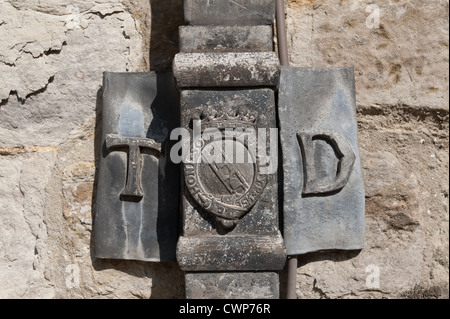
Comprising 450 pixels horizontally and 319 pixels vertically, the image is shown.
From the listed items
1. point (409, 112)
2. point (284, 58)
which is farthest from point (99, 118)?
point (409, 112)

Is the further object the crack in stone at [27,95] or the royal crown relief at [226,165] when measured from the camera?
the crack in stone at [27,95]

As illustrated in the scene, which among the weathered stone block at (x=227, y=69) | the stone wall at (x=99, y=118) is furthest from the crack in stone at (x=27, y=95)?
the weathered stone block at (x=227, y=69)

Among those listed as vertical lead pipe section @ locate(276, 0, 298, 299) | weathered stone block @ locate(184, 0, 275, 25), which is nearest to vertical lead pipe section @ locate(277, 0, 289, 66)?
vertical lead pipe section @ locate(276, 0, 298, 299)

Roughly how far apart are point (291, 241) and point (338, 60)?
49 centimetres

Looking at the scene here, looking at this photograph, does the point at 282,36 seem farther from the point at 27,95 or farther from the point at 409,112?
the point at 27,95

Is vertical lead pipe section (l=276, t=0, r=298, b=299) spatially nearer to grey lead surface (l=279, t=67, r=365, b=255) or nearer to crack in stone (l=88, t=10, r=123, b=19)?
grey lead surface (l=279, t=67, r=365, b=255)

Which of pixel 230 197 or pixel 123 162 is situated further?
pixel 123 162

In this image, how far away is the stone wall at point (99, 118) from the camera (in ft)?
4.70

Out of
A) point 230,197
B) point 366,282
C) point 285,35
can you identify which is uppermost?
point 285,35

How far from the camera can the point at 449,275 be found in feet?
4.86

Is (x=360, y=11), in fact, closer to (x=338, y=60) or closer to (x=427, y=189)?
(x=338, y=60)

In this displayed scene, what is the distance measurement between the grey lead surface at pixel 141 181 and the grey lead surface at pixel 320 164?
0.93 feet

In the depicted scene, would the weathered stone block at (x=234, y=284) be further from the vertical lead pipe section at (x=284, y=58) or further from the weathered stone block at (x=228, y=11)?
the weathered stone block at (x=228, y=11)

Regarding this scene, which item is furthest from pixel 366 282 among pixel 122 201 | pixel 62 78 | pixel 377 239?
pixel 62 78
